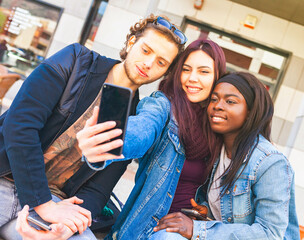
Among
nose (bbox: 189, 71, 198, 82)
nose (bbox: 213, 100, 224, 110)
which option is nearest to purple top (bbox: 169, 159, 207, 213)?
nose (bbox: 213, 100, 224, 110)

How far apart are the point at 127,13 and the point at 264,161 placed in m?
5.12

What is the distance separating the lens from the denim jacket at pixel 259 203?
173 centimetres

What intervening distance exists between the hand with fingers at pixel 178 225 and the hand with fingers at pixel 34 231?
0.64 m

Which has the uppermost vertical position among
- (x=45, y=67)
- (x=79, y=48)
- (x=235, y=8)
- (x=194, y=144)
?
(x=235, y=8)

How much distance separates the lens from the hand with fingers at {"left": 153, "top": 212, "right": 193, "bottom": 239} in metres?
1.77

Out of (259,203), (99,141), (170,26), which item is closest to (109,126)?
(99,141)

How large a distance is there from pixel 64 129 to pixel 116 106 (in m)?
0.81

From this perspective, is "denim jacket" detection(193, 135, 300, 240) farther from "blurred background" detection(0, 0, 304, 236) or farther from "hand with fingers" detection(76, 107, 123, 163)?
"blurred background" detection(0, 0, 304, 236)

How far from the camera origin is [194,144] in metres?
2.07

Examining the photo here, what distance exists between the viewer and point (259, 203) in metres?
1.79

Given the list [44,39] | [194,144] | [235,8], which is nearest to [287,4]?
[235,8]

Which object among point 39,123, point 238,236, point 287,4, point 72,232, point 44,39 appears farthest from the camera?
point 44,39

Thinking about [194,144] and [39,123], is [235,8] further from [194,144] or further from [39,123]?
[39,123]

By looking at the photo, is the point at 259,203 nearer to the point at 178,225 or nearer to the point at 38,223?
the point at 178,225
